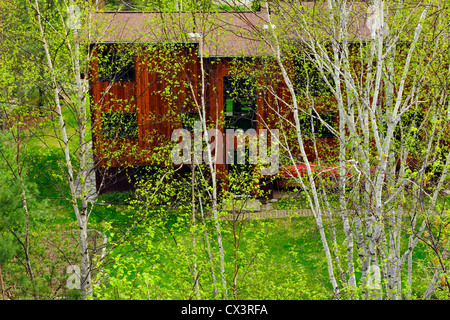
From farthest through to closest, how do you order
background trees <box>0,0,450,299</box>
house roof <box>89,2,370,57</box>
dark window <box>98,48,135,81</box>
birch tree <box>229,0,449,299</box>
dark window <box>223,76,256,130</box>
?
dark window <box>223,76,256,130</box>, dark window <box>98,48,135,81</box>, house roof <box>89,2,370,57</box>, background trees <box>0,0,450,299</box>, birch tree <box>229,0,449,299</box>

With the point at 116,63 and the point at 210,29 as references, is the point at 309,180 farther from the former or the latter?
the point at 116,63

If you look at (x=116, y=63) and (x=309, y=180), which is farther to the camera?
(x=116, y=63)

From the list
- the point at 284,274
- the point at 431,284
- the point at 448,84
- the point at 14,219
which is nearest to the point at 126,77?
the point at 14,219

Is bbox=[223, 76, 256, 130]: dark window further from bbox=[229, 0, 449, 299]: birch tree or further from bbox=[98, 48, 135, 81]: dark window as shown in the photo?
bbox=[229, 0, 449, 299]: birch tree

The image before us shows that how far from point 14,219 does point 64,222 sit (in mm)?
9306

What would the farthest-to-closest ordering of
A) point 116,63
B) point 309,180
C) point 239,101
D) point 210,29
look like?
point 239,101, point 116,63, point 210,29, point 309,180

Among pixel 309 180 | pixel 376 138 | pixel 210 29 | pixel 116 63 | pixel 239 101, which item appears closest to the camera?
pixel 376 138

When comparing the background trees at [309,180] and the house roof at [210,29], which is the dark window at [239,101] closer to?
the background trees at [309,180]

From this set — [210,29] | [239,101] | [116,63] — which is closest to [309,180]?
[210,29]

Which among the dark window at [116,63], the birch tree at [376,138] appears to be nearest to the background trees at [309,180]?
the birch tree at [376,138]

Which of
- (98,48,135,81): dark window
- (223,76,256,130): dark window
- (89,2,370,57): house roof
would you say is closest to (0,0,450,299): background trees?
(89,2,370,57): house roof

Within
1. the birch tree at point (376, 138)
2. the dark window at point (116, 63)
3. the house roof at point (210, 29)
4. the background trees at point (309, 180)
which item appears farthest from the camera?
the dark window at point (116, 63)
